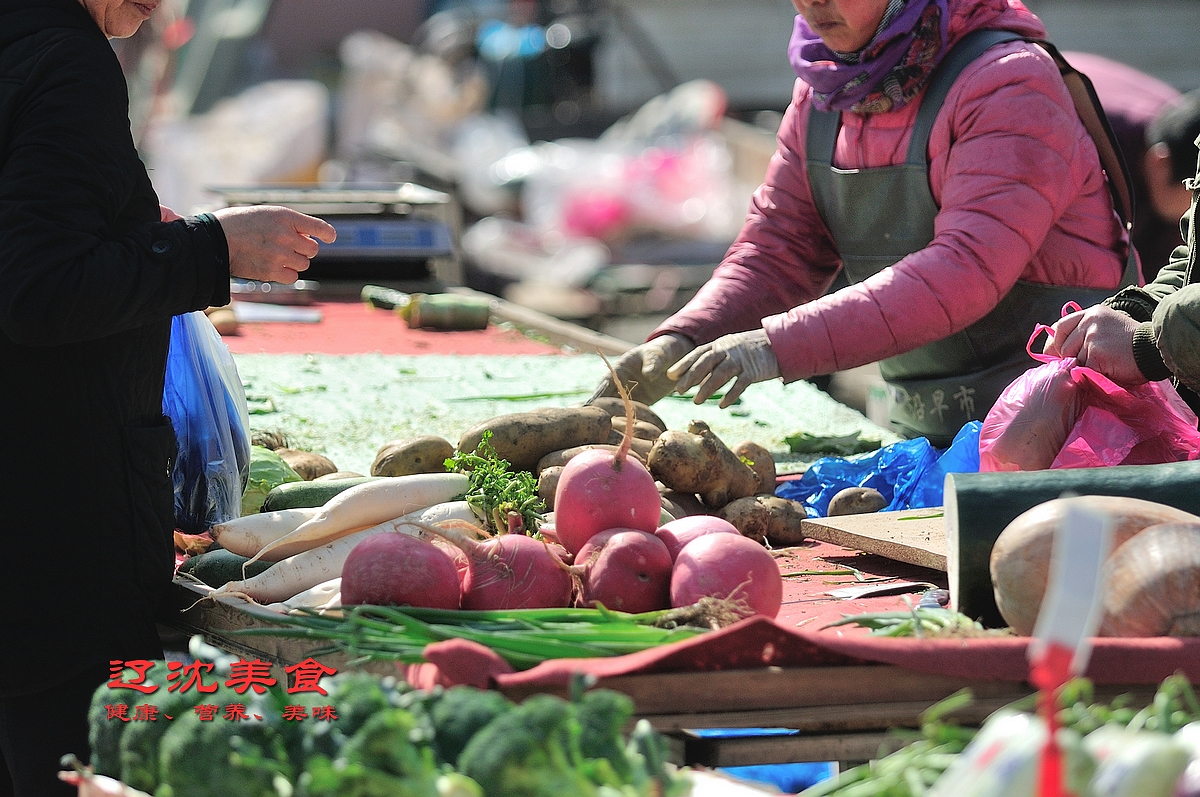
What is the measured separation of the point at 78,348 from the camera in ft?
7.00

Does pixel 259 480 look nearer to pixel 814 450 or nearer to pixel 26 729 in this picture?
pixel 26 729

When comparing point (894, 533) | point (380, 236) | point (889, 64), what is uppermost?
point (889, 64)

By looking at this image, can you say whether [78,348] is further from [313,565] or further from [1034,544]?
[1034,544]

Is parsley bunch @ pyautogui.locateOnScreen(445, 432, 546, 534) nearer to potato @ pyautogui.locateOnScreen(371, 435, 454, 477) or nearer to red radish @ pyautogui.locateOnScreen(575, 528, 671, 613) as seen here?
red radish @ pyautogui.locateOnScreen(575, 528, 671, 613)

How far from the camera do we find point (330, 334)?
5.65 meters

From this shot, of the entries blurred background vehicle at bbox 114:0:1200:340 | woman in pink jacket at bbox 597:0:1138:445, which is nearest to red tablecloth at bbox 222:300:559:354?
woman in pink jacket at bbox 597:0:1138:445

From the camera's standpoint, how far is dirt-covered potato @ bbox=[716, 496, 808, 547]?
2738mm

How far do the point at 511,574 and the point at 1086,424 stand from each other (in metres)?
1.22

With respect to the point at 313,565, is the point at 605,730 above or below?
above

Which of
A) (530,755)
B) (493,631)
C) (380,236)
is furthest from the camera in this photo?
(380,236)

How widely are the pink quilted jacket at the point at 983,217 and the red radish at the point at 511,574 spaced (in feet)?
3.61

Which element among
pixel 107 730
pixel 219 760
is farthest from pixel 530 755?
pixel 107 730

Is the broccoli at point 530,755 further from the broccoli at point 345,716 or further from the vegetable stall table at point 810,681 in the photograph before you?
the vegetable stall table at point 810,681

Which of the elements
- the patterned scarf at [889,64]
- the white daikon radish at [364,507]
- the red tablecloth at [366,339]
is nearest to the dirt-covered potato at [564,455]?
the white daikon radish at [364,507]
